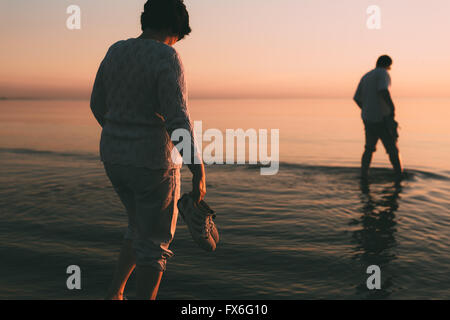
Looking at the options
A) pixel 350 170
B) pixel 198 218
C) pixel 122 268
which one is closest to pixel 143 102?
pixel 198 218

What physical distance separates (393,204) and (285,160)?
16.2 ft

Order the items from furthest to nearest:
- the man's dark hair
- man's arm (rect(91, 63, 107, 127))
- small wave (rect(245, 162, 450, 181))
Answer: small wave (rect(245, 162, 450, 181)) → the man's dark hair → man's arm (rect(91, 63, 107, 127))

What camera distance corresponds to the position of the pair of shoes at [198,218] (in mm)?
2305

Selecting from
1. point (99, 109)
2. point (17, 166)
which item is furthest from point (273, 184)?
point (17, 166)

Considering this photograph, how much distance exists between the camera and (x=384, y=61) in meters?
7.34

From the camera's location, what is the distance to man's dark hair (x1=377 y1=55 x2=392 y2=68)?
734 centimetres

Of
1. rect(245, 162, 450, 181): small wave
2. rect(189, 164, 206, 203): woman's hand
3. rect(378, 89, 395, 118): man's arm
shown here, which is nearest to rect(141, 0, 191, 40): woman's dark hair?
rect(189, 164, 206, 203): woman's hand

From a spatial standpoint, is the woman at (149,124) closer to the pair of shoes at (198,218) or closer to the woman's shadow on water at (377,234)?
the pair of shoes at (198,218)

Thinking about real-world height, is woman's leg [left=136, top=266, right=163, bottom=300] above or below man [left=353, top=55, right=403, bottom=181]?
below

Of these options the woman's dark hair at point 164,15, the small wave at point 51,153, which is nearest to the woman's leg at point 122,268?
the woman's dark hair at point 164,15

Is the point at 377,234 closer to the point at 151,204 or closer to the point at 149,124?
the point at 151,204

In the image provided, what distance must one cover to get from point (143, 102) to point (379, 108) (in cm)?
612

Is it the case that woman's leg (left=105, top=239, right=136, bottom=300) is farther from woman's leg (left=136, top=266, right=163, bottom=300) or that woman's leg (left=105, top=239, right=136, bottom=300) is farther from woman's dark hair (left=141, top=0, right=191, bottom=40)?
woman's dark hair (left=141, top=0, right=191, bottom=40)

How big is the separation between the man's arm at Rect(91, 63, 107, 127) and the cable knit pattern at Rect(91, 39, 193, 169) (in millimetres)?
80
